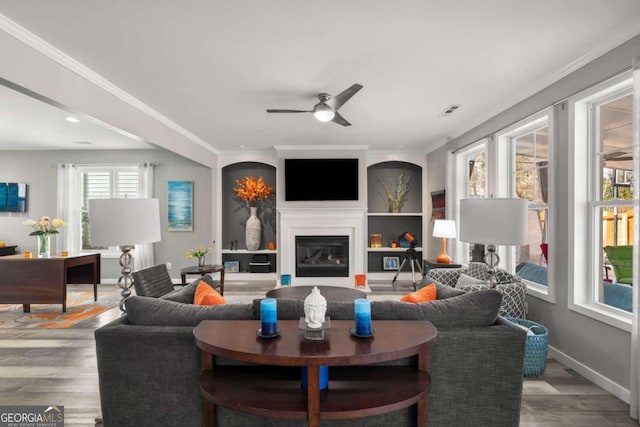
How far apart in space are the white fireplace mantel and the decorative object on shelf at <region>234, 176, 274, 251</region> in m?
0.52

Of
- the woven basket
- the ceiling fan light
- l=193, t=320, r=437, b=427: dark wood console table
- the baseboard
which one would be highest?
the ceiling fan light

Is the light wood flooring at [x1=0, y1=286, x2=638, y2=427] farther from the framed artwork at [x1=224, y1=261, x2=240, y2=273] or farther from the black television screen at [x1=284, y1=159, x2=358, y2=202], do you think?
the black television screen at [x1=284, y1=159, x2=358, y2=202]

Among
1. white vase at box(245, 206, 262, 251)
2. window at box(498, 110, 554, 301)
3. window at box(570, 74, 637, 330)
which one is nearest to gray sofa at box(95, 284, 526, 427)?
window at box(570, 74, 637, 330)

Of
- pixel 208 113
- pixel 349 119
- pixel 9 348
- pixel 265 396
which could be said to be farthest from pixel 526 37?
pixel 9 348

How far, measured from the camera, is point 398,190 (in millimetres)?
7117

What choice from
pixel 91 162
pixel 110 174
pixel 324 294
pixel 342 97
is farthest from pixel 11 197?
pixel 342 97

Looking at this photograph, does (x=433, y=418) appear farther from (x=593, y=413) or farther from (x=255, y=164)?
(x=255, y=164)

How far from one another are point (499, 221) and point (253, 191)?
5.00 metres

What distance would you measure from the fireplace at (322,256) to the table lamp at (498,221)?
4093mm

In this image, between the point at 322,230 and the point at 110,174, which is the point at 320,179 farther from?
the point at 110,174

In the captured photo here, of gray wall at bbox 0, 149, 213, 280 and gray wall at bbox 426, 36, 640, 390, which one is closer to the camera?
gray wall at bbox 426, 36, 640, 390

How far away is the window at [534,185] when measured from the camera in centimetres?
351

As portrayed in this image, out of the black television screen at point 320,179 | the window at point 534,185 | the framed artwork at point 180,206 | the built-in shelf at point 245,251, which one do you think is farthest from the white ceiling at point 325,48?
the built-in shelf at point 245,251

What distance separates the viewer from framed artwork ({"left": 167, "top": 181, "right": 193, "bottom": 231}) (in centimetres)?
677
